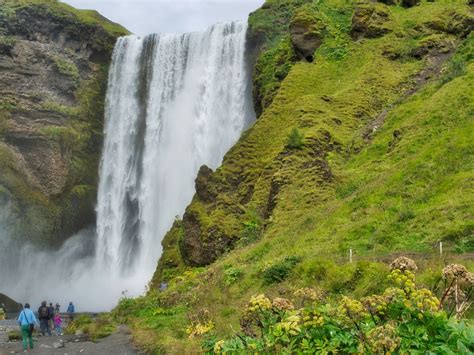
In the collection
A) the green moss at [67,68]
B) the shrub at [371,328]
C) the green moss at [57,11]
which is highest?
the green moss at [57,11]

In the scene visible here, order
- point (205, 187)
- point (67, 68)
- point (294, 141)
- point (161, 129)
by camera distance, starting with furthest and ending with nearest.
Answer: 1. point (67, 68)
2. point (161, 129)
3. point (205, 187)
4. point (294, 141)

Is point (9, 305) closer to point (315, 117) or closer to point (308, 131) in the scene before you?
point (315, 117)

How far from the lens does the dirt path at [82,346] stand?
15.2 meters

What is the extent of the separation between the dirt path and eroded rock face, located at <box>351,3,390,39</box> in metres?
25.9

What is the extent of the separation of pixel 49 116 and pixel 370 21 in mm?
31516

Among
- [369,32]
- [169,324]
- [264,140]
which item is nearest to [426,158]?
A: [169,324]

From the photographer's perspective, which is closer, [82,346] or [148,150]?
[82,346]

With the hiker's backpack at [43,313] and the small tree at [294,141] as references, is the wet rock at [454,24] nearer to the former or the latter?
the small tree at [294,141]

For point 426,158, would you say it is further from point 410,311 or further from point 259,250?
point 410,311

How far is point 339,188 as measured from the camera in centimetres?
2066

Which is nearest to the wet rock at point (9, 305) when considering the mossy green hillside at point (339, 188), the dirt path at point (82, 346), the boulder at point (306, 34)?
the mossy green hillside at point (339, 188)

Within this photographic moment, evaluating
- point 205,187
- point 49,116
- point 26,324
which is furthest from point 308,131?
point 49,116

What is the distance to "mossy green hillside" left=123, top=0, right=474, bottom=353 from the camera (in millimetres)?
13102

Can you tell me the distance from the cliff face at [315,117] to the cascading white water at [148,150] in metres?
4.65
